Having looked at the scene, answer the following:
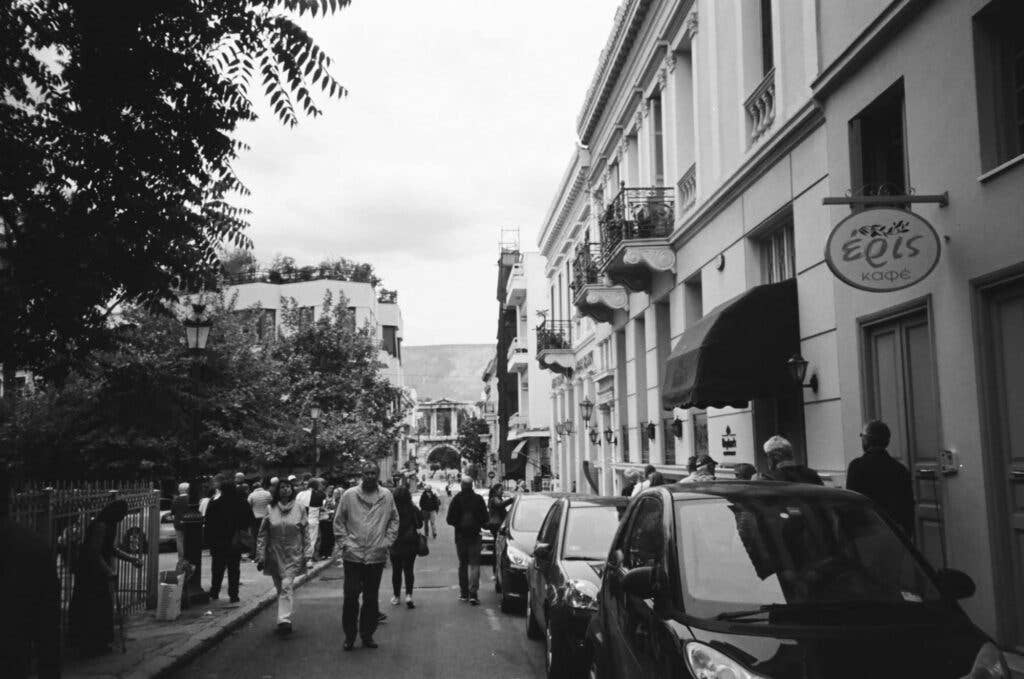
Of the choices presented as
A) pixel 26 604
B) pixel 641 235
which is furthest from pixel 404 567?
pixel 26 604

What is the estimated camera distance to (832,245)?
29.3 feet

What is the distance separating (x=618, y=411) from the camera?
25359 millimetres

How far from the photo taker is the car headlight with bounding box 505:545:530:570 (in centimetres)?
1276

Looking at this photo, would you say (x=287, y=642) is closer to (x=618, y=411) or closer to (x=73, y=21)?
(x=73, y=21)

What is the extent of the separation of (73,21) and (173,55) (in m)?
0.86

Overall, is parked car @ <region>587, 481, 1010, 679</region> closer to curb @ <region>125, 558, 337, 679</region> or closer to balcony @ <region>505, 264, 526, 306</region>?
curb @ <region>125, 558, 337, 679</region>

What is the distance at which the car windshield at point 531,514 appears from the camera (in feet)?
45.4

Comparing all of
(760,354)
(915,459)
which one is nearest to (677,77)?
(760,354)

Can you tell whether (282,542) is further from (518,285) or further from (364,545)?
(518,285)

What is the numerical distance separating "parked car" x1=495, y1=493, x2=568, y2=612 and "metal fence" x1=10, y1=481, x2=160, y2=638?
4854 mm

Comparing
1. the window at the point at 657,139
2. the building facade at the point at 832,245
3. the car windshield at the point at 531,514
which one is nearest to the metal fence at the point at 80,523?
the car windshield at the point at 531,514

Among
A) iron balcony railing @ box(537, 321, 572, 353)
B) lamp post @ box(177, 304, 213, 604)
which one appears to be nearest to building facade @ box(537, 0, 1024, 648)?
lamp post @ box(177, 304, 213, 604)

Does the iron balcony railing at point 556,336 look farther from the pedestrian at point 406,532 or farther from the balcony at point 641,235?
the pedestrian at point 406,532

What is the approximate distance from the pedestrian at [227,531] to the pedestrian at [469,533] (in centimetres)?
318
